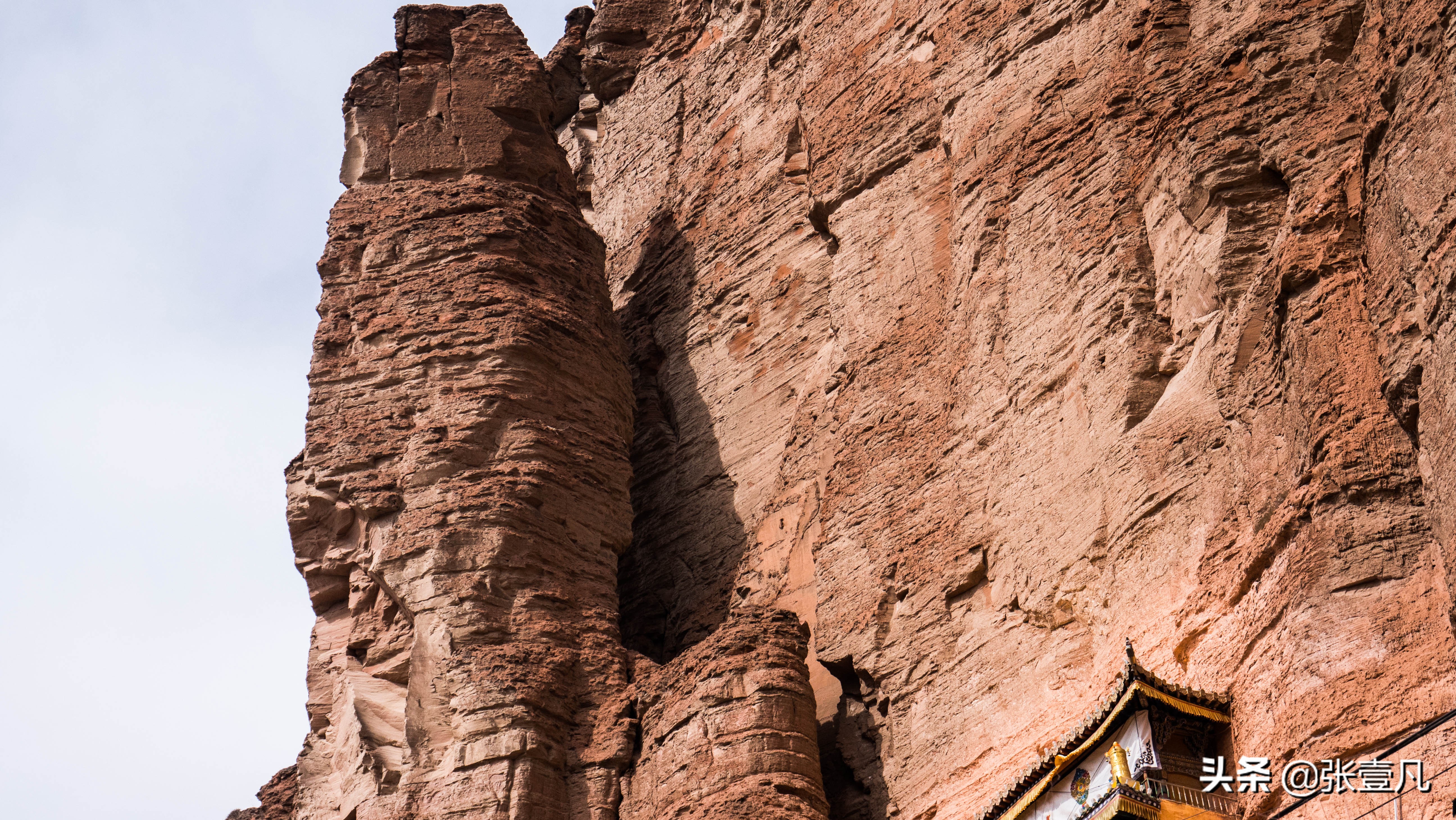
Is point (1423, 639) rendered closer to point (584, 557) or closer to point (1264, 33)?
point (1264, 33)

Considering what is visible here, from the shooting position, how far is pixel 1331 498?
15.1 metres

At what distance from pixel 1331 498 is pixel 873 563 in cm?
767

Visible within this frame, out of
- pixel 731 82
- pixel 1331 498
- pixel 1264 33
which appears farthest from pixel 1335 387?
pixel 731 82

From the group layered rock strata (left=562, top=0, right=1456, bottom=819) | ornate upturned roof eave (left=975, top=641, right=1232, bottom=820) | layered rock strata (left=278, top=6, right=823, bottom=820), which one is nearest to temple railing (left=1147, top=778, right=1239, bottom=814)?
layered rock strata (left=562, top=0, right=1456, bottom=819)

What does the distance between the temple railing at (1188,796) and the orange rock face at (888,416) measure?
21.7 inches

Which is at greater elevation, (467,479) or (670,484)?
(670,484)

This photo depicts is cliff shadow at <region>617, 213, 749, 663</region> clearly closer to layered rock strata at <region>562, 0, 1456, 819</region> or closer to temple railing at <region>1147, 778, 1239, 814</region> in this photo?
layered rock strata at <region>562, 0, 1456, 819</region>

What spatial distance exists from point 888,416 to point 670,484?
20.1ft

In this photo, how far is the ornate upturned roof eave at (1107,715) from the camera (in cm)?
1537

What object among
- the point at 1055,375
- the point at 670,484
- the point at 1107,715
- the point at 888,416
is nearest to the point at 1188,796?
the point at 1107,715

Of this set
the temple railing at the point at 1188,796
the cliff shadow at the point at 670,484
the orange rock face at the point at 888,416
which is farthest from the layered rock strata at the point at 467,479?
the temple railing at the point at 1188,796

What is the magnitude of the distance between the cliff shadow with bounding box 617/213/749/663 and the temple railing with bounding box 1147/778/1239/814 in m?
10.8

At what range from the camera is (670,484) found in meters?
28.1

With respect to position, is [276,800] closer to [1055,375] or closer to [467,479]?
[467,479]
